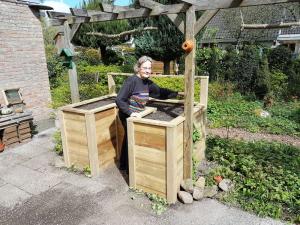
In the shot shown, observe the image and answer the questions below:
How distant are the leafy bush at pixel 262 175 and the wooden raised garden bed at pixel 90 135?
5.99 feet

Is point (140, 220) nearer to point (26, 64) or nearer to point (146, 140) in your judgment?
point (146, 140)

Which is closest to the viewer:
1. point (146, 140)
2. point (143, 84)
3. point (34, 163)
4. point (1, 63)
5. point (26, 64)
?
point (146, 140)

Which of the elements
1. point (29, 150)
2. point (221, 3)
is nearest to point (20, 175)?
point (29, 150)

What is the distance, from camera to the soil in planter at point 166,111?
12.5ft

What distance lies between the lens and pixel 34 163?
4.96 meters

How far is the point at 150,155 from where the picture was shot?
358cm

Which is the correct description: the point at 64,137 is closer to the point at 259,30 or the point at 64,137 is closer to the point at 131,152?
the point at 131,152

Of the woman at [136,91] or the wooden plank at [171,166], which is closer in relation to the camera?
the wooden plank at [171,166]

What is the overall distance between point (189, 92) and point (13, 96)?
5.13m

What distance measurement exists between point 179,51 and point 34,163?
20.0 feet

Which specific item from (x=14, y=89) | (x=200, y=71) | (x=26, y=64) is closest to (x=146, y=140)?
(x=14, y=89)

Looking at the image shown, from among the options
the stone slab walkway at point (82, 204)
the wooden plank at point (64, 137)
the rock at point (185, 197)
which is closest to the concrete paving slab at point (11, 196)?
the stone slab walkway at point (82, 204)

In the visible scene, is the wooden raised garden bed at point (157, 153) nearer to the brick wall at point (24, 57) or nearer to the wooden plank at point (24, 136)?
the wooden plank at point (24, 136)

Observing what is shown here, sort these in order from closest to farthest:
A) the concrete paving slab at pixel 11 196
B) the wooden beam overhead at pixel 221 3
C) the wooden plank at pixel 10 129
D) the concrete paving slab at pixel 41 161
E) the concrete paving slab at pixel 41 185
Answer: the wooden beam overhead at pixel 221 3, the concrete paving slab at pixel 11 196, the concrete paving slab at pixel 41 185, the concrete paving slab at pixel 41 161, the wooden plank at pixel 10 129
